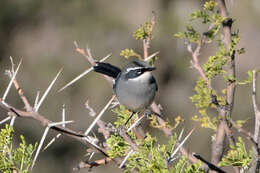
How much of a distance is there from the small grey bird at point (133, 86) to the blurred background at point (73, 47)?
4885mm

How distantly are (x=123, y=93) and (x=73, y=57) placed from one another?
550cm

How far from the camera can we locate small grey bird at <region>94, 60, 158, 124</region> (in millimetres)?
4808

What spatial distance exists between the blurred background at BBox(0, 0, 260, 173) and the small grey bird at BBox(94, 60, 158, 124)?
4.88 metres

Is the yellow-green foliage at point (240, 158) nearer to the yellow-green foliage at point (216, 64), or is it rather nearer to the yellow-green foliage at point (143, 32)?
the yellow-green foliage at point (216, 64)

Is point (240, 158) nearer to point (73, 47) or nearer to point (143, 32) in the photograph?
point (143, 32)

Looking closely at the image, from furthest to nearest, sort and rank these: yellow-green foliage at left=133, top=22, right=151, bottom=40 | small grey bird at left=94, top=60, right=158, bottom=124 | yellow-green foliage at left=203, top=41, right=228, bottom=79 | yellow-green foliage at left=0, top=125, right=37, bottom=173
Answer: small grey bird at left=94, top=60, right=158, bottom=124 → yellow-green foliage at left=133, top=22, right=151, bottom=40 → yellow-green foliage at left=203, top=41, right=228, bottom=79 → yellow-green foliage at left=0, top=125, right=37, bottom=173

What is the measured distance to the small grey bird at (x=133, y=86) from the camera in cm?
481

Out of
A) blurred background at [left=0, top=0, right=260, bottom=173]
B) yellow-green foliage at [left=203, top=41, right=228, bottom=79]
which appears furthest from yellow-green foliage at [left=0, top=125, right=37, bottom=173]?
blurred background at [left=0, top=0, right=260, bottom=173]

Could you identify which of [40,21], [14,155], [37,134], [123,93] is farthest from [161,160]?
[40,21]

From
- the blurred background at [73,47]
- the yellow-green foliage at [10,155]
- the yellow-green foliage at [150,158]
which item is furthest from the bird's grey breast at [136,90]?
the blurred background at [73,47]

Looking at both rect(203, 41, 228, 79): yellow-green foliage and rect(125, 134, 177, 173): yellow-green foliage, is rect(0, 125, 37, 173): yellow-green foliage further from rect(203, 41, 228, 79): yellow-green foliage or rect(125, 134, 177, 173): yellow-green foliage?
rect(203, 41, 228, 79): yellow-green foliage

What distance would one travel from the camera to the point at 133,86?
5.24 metres

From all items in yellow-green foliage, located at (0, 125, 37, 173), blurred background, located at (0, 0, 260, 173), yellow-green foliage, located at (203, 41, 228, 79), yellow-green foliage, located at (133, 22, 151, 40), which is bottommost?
blurred background, located at (0, 0, 260, 173)

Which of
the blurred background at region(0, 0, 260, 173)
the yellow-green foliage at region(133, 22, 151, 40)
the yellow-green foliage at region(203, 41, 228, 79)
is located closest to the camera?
the yellow-green foliage at region(203, 41, 228, 79)
